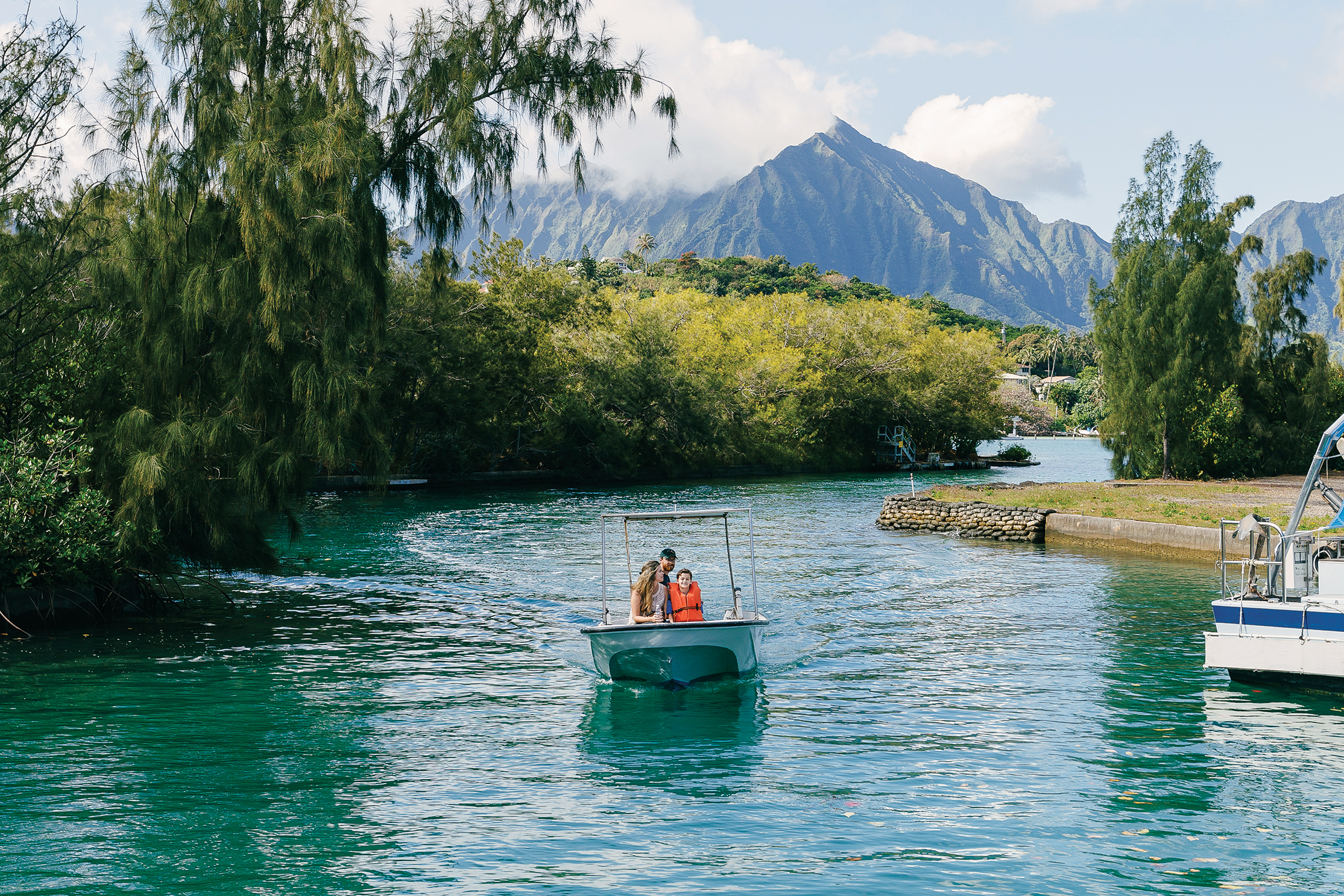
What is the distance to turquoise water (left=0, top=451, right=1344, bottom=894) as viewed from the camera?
9.20 m

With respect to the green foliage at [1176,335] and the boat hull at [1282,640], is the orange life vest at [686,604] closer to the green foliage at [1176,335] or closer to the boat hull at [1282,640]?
the boat hull at [1282,640]

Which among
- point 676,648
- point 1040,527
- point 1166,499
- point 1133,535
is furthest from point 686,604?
point 1166,499

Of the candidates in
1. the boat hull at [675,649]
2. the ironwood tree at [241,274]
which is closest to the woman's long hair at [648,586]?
the boat hull at [675,649]

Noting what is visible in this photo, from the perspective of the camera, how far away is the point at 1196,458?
50.6m

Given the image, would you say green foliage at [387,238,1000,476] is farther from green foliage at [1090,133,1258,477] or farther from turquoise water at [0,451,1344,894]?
turquoise water at [0,451,1344,894]

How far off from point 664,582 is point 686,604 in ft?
1.50

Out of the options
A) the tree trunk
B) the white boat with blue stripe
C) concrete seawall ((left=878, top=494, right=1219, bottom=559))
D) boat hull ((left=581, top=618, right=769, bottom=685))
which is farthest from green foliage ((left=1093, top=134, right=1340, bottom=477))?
boat hull ((left=581, top=618, right=769, bottom=685))

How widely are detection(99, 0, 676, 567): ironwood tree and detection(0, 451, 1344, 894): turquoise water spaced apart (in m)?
2.86

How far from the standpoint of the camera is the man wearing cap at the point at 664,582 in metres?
15.5

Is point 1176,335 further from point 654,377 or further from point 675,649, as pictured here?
point 675,649

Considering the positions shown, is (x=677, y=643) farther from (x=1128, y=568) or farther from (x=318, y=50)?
(x=1128, y=568)

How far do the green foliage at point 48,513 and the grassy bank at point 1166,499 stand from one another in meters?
27.2

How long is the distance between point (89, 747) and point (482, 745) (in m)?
4.49

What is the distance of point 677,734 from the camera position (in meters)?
13.6
